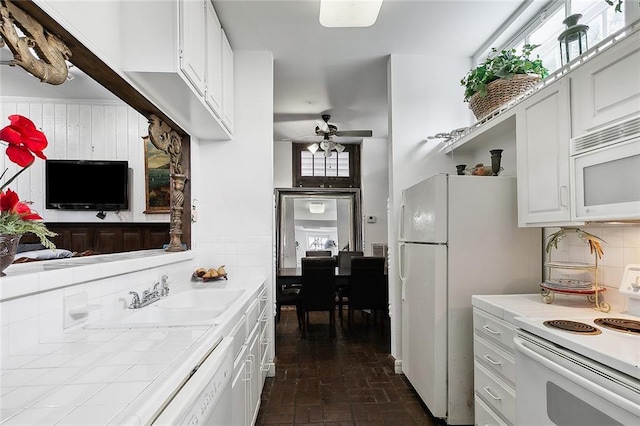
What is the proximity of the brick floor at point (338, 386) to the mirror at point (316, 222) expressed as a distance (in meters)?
2.32

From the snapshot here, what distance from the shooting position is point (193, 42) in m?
1.83

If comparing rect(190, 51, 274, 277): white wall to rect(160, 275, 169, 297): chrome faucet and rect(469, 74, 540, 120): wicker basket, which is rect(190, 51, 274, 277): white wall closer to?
rect(160, 275, 169, 297): chrome faucet

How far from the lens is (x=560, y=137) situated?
1.63 meters

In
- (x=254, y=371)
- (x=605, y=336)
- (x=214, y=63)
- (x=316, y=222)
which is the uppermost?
(x=214, y=63)

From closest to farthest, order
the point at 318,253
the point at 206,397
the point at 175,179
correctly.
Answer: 1. the point at 206,397
2. the point at 175,179
3. the point at 318,253

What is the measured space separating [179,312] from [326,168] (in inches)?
191

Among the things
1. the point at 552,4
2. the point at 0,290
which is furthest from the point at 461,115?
the point at 0,290

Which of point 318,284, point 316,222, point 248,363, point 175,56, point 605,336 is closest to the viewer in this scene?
point 605,336

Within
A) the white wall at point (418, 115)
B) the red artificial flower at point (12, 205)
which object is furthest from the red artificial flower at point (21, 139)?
the white wall at point (418, 115)

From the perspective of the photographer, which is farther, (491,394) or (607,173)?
(491,394)

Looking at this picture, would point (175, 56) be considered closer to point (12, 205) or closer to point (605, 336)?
point (12, 205)

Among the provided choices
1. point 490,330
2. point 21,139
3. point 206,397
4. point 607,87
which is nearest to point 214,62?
point 21,139

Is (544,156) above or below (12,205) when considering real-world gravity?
above

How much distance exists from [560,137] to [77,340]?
2.33 meters
